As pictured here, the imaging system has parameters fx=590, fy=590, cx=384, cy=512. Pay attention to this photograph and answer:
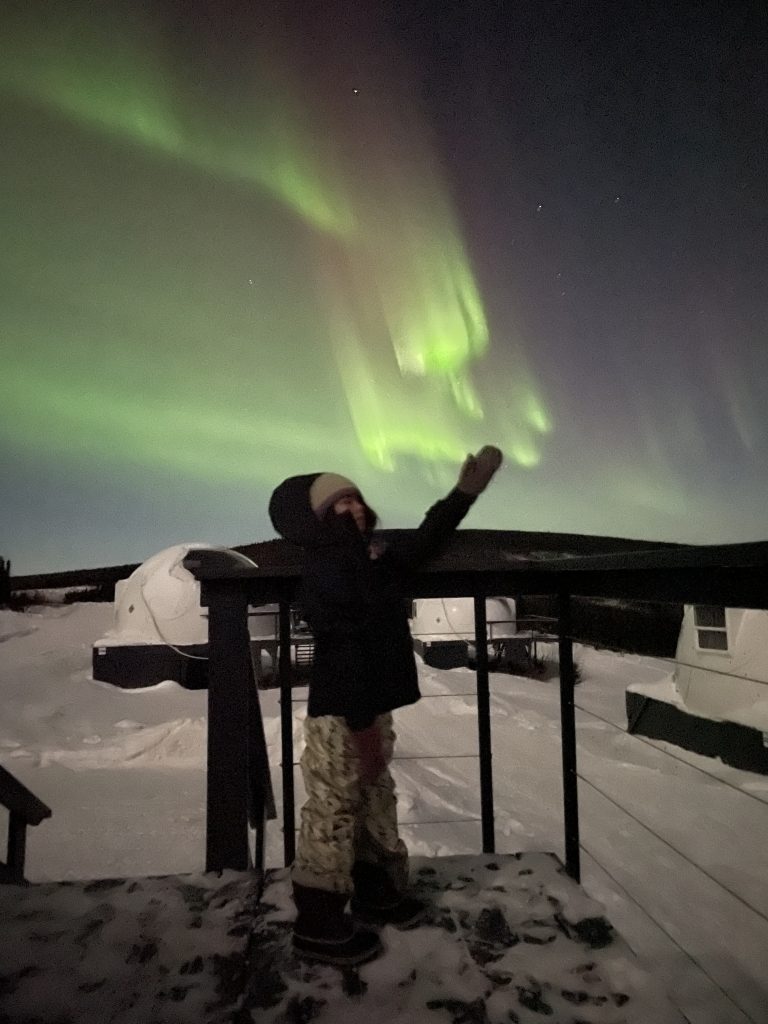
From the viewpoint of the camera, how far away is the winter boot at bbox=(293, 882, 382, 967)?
5.23 feet

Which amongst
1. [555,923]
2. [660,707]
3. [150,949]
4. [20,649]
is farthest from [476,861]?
[20,649]

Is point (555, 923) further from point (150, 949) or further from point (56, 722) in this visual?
point (56, 722)

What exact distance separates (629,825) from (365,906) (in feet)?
15.8

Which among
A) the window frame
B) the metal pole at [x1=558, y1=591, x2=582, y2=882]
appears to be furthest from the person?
the window frame

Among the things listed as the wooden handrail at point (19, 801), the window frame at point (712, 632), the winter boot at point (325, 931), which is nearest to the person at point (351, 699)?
the winter boot at point (325, 931)

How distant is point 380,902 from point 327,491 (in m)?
1.26

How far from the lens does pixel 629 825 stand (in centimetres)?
557

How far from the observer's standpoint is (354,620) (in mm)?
1742

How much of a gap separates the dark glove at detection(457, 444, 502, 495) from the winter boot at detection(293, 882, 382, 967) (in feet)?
4.02

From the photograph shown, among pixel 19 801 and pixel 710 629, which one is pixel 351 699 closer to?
pixel 19 801

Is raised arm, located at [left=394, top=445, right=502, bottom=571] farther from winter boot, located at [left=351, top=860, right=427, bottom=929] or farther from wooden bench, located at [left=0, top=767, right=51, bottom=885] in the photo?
wooden bench, located at [left=0, top=767, right=51, bottom=885]

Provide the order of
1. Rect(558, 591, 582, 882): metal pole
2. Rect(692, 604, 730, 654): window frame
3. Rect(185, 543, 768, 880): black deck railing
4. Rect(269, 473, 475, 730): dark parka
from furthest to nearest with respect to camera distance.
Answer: Rect(692, 604, 730, 654): window frame < Rect(558, 591, 582, 882): metal pole < Rect(185, 543, 768, 880): black deck railing < Rect(269, 473, 475, 730): dark parka

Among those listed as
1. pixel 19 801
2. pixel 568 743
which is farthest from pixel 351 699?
pixel 19 801

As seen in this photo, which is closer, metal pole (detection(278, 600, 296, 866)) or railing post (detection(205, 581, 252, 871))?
railing post (detection(205, 581, 252, 871))
